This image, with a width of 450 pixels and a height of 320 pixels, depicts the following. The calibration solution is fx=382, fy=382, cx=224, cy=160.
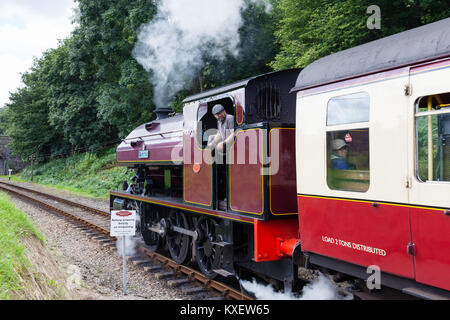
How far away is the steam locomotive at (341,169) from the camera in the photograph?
10.1ft

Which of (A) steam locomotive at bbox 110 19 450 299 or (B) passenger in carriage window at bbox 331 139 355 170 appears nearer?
(A) steam locomotive at bbox 110 19 450 299

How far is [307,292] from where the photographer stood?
5.20m

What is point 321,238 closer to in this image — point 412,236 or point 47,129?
point 412,236

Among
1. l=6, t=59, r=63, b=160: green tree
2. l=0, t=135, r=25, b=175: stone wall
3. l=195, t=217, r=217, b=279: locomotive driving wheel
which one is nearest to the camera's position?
l=195, t=217, r=217, b=279: locomotive driving wheel

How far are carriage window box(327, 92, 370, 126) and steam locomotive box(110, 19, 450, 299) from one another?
0.01 meters

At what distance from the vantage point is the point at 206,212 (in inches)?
231

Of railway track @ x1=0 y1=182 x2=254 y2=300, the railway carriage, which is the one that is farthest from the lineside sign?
the railway carriage

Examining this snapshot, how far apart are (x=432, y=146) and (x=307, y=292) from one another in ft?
9.41

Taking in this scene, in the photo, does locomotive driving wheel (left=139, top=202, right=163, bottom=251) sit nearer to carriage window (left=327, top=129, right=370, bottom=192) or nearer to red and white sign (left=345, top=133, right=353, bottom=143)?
carriage window (left=327, top=129, right=370, bottom=192)

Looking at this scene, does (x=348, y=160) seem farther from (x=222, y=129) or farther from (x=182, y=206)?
(x=182, y=206)

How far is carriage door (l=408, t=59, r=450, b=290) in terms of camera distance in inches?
115

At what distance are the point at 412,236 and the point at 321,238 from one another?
1.03 m

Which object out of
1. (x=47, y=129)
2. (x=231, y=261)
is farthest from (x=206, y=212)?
(x=47, y=129)

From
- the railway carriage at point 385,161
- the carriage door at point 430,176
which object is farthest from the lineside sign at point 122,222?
the carriage door at point 430,176
